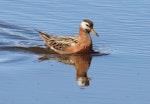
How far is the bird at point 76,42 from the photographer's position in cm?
1723

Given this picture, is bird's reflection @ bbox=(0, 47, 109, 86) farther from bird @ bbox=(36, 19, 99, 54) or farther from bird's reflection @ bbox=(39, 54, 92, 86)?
bird @ bbox=(36, 19, 99, 54)

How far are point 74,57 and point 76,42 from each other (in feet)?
1.81

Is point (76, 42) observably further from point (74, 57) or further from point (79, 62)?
point (79, 62)

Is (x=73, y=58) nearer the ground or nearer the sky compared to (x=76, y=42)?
nearer the ground

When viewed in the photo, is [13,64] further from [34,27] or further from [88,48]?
[34,27]

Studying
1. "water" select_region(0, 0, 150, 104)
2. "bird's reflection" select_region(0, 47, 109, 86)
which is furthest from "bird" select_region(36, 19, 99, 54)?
"water" select_region(0, 0, 150, 104)

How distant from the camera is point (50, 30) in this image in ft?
62.1

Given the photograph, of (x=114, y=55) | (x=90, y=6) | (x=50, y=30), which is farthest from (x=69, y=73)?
(x=90, y=6)

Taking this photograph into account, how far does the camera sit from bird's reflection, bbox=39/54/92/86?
14.8 metres

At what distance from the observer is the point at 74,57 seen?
1695cm

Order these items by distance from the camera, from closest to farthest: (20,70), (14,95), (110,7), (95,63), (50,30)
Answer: (14,95) → (20,70) → (95,63) → (50,30) → (110,7)

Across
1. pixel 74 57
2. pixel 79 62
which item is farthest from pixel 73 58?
pixel 79 62

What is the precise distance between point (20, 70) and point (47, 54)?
2.42 meters

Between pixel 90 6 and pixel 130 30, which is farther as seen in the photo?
pixel 90 6
